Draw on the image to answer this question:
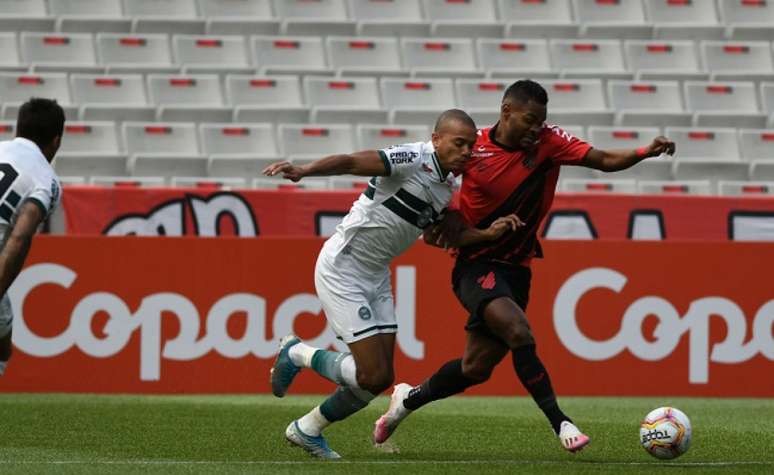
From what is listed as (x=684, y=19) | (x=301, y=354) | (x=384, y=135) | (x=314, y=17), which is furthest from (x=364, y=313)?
(x=684, y=19)

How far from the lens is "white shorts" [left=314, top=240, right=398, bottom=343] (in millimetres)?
7480

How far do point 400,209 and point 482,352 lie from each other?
1.04 meters

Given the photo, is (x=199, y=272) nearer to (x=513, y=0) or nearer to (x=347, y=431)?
(x=347, y=431)

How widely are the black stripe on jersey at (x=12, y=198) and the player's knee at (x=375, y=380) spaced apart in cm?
197

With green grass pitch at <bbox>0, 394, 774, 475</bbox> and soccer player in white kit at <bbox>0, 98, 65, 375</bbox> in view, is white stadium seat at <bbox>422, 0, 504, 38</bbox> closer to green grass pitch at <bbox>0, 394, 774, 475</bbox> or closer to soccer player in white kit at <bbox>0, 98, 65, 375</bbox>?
green grass pitch at <bbox>0, 394, 774, 475</bbox>

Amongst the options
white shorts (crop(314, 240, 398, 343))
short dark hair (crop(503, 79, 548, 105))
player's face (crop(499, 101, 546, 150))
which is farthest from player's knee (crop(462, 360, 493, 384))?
short dark hair (crop(503, 79, 548, 105))

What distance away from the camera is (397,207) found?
7.44m

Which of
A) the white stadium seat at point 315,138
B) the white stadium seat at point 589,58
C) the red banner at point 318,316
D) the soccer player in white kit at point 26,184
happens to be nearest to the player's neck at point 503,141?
the soccer player in white kit at point 26,184

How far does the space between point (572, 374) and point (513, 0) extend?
8500 mm

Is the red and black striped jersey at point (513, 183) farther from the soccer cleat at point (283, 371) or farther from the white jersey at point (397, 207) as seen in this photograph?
the soccer cleat at point (283, 371)

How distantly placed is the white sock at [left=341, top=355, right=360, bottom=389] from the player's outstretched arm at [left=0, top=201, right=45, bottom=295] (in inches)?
72.8

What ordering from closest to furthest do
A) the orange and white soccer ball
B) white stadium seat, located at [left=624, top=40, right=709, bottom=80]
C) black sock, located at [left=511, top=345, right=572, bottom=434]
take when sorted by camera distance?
the orange and white soccer ball < black sock, located at [left=511, top=345, right=572, bottom=434] < white stadium seat, located at [left=624, top=40, right=709, bottom=80]

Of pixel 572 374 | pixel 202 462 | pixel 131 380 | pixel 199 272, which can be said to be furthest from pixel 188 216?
pixel 202 462

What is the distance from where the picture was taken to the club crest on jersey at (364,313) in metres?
7.48
